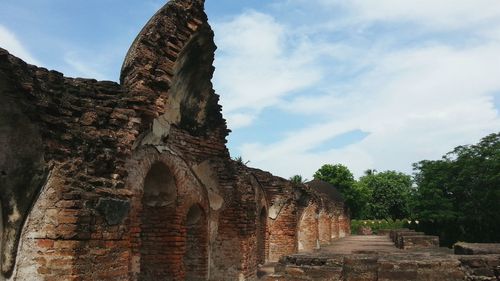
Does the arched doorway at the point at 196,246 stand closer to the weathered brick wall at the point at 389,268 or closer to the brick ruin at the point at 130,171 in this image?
the brick ruin at the point at 130,171

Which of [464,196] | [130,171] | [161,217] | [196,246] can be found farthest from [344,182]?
[130,171]

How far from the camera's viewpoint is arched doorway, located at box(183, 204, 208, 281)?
30.2 ft

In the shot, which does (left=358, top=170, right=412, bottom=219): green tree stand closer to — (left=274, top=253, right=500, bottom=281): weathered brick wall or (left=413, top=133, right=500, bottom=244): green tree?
(left=413, top=133, right=500, bottom=244): green tree

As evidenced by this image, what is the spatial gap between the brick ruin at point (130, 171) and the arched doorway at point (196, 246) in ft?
0.07

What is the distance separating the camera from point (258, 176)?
15.6 metres

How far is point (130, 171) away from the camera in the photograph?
7.21m

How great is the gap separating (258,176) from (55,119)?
10.6 m

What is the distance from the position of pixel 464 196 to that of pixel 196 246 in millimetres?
22903

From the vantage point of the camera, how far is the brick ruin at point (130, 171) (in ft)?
16.6

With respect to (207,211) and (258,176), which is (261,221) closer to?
(258,176)

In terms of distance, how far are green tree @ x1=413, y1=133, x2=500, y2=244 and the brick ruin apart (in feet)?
64.4

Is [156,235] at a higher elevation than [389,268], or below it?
higher

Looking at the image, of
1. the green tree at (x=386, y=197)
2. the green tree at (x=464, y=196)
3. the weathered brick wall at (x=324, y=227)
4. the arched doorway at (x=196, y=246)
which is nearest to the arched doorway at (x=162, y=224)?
the arched doorway at (x=196, y=246)

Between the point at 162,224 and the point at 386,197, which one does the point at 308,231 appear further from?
the point at 386,197
